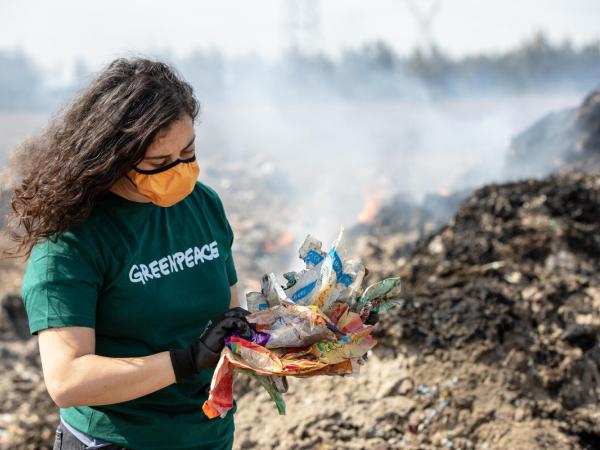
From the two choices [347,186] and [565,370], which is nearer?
[565,370]

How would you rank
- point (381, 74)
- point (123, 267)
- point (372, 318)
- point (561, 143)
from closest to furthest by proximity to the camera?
point (123, 267), point (372, 318), point (561, 143), point (381, 74)

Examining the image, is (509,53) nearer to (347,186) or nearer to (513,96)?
(513,96)

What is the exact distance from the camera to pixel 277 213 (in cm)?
1541

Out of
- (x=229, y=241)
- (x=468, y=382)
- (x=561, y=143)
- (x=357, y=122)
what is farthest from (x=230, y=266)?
(x=357, y=122)

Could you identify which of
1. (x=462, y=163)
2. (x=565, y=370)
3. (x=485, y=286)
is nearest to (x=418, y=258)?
(x=485, y=286)

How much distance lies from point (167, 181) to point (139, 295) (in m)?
0.32

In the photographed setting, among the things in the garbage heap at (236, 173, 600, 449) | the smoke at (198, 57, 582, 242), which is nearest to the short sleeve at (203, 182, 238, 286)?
the garbage heap at (236, 173, 600, 449)

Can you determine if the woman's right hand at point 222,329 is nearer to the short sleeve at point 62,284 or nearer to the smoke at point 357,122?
the short sleeve at point 62,284

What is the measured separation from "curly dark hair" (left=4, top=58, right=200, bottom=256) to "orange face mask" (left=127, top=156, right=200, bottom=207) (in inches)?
2.2

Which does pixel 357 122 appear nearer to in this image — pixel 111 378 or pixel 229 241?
pixel 229 241

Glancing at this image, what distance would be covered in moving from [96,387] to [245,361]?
0.36 metres

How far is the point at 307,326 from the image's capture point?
1.60m

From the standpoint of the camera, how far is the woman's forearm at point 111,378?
1.40 metres

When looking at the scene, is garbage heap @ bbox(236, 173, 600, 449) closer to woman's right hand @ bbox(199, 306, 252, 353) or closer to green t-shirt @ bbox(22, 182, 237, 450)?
green t-shirt @ bbox(22, 182, 237, 450)
